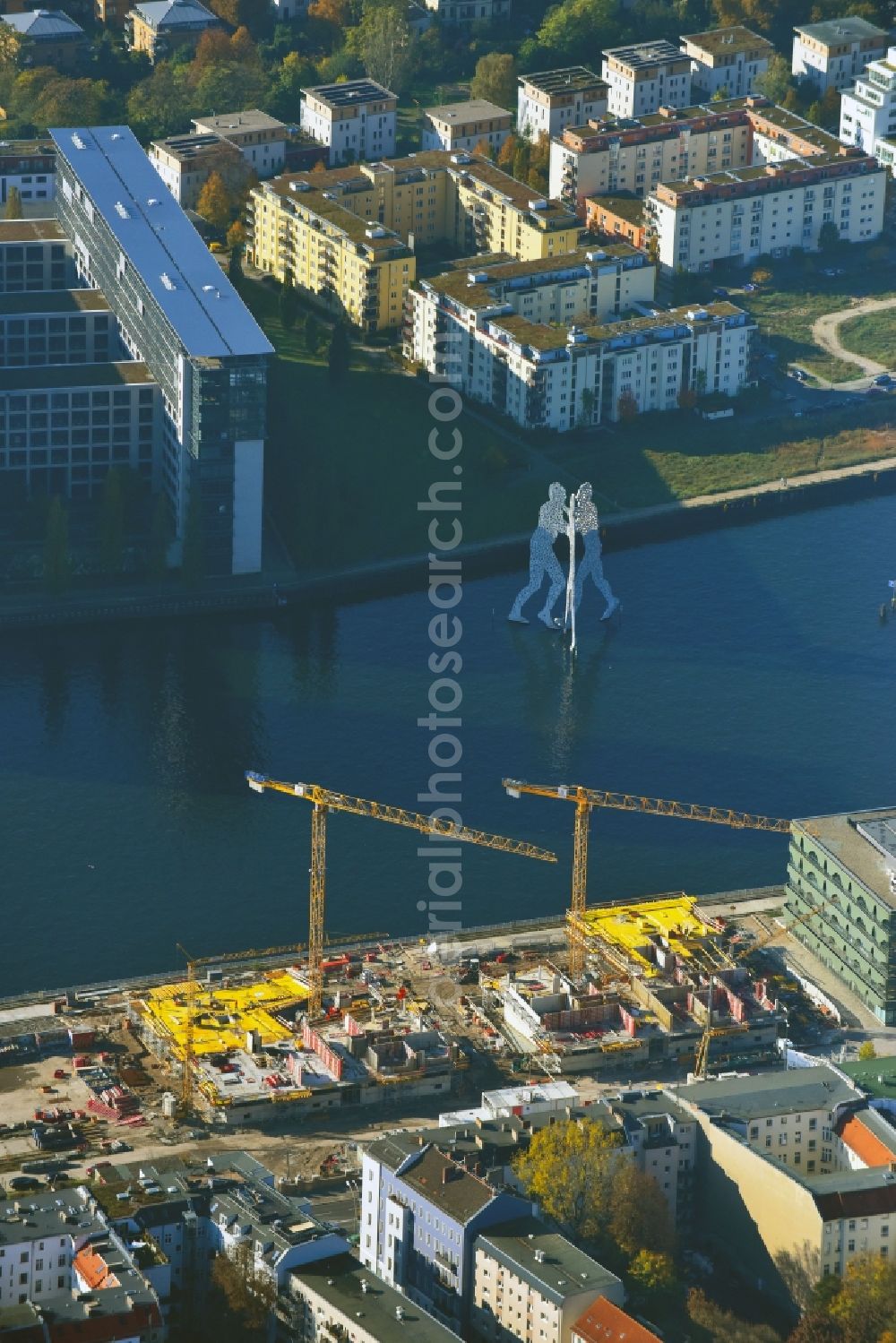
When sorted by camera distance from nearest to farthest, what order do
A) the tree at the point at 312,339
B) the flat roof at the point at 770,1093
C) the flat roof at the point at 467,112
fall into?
the flat roof at the point at 770,1093 < the tree at the point at 312,339 < the flat roof at the point at 467,112

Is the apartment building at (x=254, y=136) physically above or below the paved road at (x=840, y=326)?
above

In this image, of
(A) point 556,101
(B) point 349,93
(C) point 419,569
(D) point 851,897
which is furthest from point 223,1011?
(A) point 556,101

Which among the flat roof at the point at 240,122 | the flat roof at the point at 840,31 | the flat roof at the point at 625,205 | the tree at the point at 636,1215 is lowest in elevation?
the tree at the point at 636,1215

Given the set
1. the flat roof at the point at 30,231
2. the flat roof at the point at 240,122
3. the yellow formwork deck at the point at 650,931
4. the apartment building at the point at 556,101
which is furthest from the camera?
Answer: the apartment building at the point at 556,101

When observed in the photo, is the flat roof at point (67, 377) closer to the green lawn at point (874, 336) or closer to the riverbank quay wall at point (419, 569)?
the riverbank quay wall at point (419, 569)

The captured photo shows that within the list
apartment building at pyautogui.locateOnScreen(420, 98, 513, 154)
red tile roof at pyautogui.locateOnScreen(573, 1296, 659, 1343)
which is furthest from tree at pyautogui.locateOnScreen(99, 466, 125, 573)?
red tile roof at pyautogui.locateOnScreen(573, 1296, 659, 1343)

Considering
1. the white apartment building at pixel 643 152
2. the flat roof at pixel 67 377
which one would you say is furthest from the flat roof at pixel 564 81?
the flat roof at pixel 67 377

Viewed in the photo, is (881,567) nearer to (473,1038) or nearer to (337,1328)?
(473,1038)
